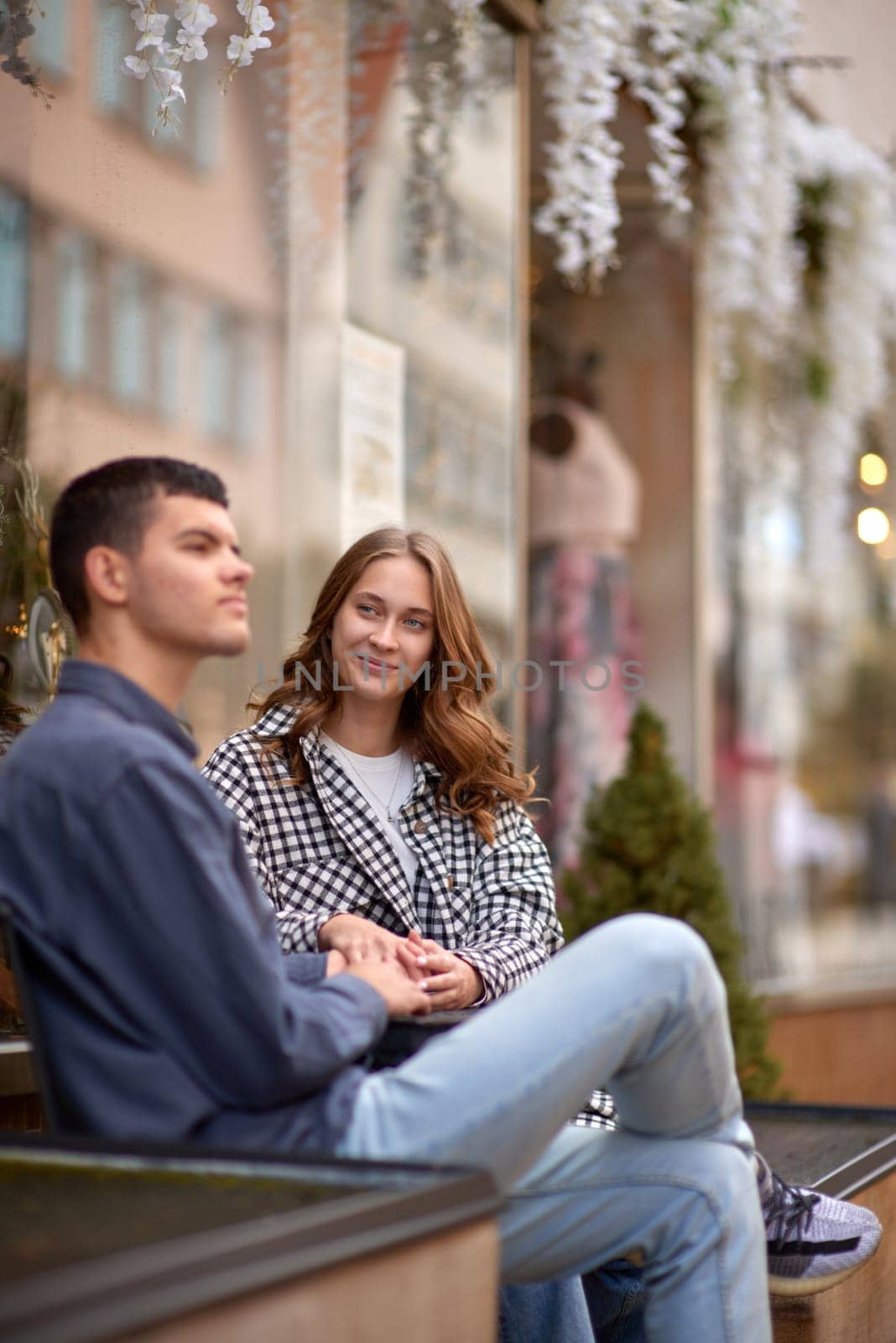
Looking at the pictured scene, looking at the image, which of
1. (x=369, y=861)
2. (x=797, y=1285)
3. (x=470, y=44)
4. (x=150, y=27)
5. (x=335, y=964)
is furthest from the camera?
(x=470, y=44)

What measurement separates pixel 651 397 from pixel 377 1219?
17.8 ft

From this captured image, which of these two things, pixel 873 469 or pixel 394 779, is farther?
pixel 873 469

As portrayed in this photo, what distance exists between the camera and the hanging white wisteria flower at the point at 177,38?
3.06 metres

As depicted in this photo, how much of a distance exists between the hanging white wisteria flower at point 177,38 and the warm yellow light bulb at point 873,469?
5.00 m

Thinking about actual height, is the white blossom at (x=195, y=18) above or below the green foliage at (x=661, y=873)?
above

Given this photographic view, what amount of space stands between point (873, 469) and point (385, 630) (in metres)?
5.48

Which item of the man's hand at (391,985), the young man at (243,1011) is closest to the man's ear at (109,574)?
the young man at (243,1011)

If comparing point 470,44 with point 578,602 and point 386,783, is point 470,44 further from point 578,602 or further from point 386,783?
point 386,783

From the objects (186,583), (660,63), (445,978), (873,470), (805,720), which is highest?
(660,63)

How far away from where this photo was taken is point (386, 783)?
9.21 ft

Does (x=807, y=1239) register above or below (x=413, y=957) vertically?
below

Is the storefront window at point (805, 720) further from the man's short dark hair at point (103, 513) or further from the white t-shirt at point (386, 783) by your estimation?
the man's short dark hair at point (103, 513)

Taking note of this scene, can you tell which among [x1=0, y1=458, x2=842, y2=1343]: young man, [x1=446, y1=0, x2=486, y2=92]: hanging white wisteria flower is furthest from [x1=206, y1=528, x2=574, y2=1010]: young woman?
[x1=446, y1=0, x2=486, y2=92]: hanging white wisteria flower

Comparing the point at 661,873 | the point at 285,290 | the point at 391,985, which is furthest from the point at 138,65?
the point at 661,873
